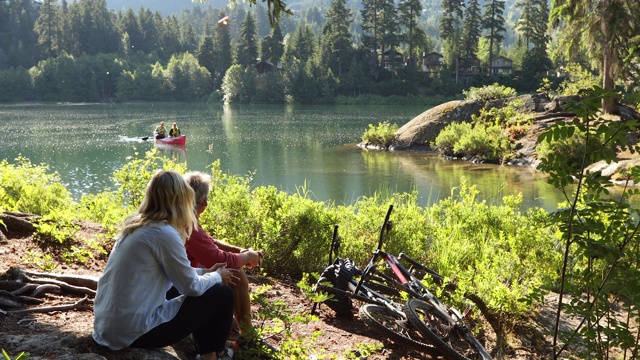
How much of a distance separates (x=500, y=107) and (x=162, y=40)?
85706 millimetres

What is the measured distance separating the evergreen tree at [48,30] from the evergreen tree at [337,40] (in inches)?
1858

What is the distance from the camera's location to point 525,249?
6.16 meters

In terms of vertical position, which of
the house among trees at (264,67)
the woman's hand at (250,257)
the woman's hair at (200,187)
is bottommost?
the woman's hand at (250,257)

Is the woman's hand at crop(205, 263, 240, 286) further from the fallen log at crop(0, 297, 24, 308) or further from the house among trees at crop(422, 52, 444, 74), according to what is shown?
the house among trees at crop(422, 52, 444, 74)

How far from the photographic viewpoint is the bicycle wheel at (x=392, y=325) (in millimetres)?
3820

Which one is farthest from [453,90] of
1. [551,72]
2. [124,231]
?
[124,231]

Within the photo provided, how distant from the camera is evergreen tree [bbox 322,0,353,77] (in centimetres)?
7100

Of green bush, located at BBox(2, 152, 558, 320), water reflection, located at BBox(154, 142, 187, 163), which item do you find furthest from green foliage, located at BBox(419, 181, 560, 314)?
water reflection, located at BBox(154, 142, 187, 163)

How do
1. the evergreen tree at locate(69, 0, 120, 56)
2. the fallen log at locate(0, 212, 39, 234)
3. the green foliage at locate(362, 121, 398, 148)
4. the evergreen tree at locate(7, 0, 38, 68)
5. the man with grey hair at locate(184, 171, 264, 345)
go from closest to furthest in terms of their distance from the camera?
1. the man with grey hair at locate(184, 171, 264, 345)
2. the fallen log at locate(0, 212, 39, 234)
3. the green foliage at locate(362, 121, 398, 148)
4. the evergreen tree at locate(7, 0, 38, 68)
5. the evergreen tree at locate(69, 0, 120, 56)

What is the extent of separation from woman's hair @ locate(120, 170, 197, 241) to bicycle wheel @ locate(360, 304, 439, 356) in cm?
158

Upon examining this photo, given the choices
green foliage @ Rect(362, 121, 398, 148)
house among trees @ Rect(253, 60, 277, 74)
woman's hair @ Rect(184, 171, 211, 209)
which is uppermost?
house among trees @ Rect(253, 60, 277, 74)

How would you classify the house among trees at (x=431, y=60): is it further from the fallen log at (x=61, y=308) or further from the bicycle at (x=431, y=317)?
the fallen log at (x=61, y=308)

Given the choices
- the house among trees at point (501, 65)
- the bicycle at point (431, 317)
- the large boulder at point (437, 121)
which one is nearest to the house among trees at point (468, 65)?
the house among trees at point (501, 65)

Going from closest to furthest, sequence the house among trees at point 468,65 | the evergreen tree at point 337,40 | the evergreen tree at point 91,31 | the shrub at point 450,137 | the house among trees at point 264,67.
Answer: the shrub at point 450,137 → the house among trees at point 468,65 → the evergreen tree at point 337,40 → the house among trees at point 264,67 → the evergreen tree at point 91,31
